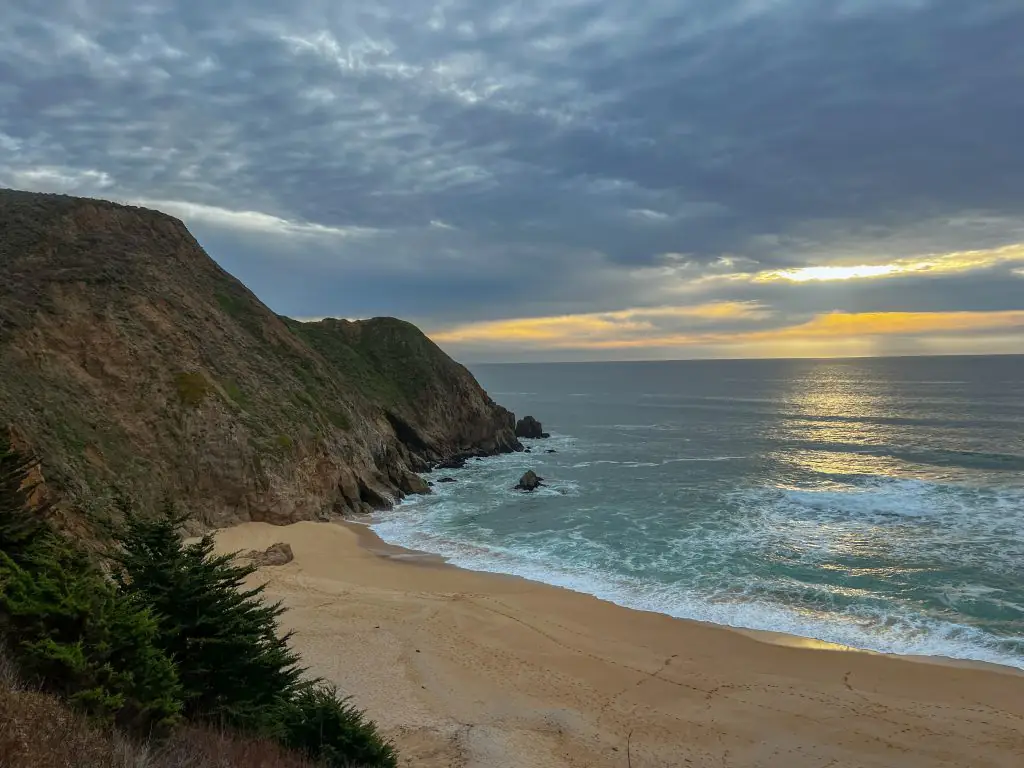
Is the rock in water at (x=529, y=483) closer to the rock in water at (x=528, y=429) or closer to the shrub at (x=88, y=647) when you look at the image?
the rock in water at (x=528, y=429)

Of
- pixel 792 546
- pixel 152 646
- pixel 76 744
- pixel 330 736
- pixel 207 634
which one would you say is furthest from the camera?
pixel 792 546

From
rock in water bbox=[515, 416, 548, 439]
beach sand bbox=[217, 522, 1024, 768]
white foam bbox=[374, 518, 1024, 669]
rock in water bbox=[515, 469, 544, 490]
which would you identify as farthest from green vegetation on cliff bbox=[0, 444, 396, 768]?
rock in water bbox=[515, 416, 548, 439]

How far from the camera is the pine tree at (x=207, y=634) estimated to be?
9.38m

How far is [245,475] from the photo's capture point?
29.9 metres

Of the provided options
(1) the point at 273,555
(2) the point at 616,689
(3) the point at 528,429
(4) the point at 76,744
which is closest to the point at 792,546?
(2) the point at 616,689

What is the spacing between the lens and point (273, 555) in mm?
24891

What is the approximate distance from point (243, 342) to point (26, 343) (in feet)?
44.6

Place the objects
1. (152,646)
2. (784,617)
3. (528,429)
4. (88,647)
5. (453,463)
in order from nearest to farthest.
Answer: (88,647) < (152,646) < (784,617) < (453,463) < (528,429)

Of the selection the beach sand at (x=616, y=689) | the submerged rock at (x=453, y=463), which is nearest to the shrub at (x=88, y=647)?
the beach sand at (x=616, y=689)

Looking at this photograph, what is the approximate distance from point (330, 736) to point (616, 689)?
888 cm

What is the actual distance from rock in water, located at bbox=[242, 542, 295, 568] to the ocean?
574cm

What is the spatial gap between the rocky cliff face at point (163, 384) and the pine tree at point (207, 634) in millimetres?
13639

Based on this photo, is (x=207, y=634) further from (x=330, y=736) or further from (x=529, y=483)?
(x=529, y=483)

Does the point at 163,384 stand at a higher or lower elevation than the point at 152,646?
higher
